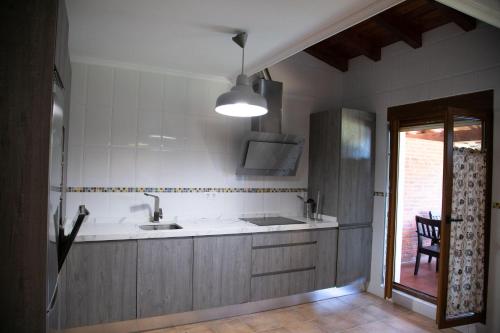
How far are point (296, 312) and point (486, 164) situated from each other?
2175mm

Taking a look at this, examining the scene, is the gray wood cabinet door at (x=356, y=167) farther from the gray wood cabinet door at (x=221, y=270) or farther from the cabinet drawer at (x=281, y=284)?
the gray wood cabinet door at (x=221, y=270)

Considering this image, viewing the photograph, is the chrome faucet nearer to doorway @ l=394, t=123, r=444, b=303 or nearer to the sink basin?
the sink basin

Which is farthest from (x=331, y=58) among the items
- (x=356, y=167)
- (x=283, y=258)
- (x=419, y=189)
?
(x=419, y=189)

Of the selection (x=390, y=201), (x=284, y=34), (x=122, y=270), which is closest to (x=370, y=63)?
(x=390, y=201)

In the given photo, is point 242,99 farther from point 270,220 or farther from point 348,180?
point 348,180

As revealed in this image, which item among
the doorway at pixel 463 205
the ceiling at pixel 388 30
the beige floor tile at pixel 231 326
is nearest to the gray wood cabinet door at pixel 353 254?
the doorway at pixel 463 205

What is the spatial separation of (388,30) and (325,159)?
1450mm

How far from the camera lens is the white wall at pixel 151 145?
299 cm

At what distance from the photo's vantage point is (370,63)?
3.94 metres

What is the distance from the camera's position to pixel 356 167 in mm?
3695

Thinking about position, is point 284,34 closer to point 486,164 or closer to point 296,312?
point 486,164

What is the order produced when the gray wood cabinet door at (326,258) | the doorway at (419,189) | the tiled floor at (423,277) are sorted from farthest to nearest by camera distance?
the doorway at (419,189), the tiled floor at (423,277), the gray wood cabinet door at (326,258)

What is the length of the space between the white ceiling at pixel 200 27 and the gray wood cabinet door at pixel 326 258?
1862mm

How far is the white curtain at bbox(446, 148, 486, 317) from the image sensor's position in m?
2.81
